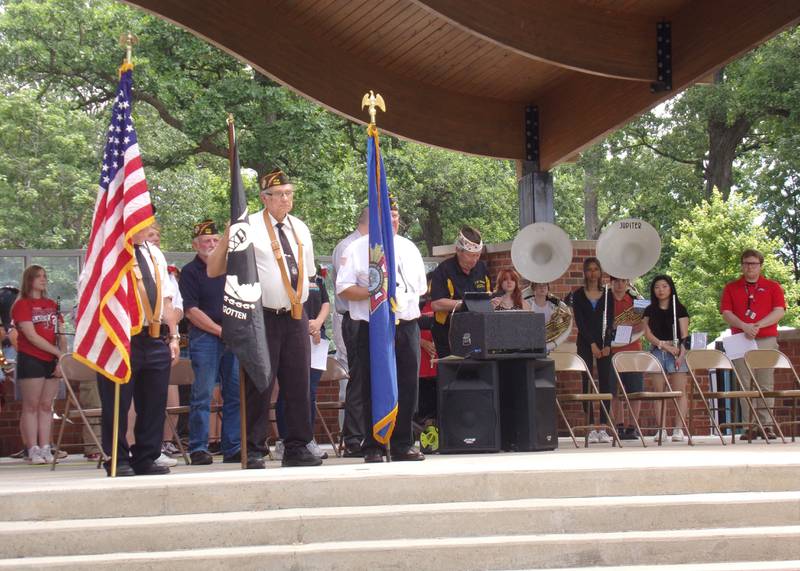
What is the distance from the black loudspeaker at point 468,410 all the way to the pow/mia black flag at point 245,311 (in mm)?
2251

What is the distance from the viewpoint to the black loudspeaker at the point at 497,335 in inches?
400

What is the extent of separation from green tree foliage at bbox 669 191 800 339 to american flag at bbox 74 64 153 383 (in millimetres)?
29941

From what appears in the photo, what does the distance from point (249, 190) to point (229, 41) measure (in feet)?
Answer: 65.7

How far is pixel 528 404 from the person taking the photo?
409 inches

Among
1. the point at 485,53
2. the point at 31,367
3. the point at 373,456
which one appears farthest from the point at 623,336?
the point at 31,367

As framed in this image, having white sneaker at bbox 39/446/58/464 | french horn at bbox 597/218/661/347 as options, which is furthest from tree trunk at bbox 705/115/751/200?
white sneaker at bbox 39/446/58/464

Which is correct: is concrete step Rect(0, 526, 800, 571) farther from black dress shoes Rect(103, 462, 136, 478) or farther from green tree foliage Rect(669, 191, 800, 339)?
green tree foliage Rect(669, 191, 800, 339)

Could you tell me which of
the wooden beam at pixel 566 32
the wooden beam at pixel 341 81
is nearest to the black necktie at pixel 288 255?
the wooden beam at pixel 341 81

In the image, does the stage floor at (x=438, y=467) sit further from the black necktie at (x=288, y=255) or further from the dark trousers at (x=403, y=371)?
the black necktie at (x=288, y=255)

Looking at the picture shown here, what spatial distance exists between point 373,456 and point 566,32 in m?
5.11

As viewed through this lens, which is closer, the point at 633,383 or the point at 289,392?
the point at 289,392

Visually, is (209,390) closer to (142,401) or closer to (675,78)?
(142,401)

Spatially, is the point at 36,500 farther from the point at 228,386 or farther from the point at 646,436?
the point at 646,436

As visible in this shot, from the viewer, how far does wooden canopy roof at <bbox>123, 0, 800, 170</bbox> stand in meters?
11.3
